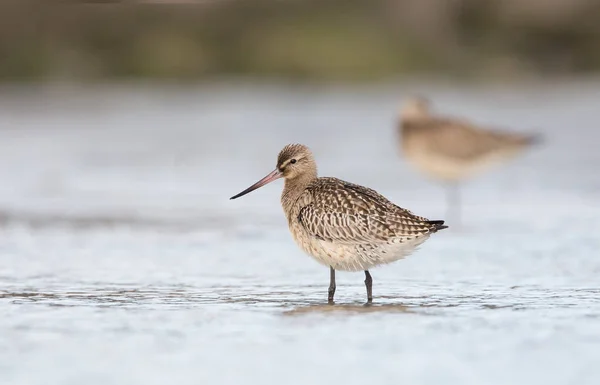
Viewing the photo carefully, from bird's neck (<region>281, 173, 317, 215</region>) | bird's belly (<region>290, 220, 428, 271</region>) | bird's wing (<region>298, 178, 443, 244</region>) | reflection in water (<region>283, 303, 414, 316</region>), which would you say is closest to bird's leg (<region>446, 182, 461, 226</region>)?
bird's neck (<region>281, 173, 317, 215</region>)

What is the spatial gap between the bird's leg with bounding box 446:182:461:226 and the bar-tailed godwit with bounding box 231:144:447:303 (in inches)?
129

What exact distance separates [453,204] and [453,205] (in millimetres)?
56

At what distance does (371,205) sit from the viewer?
7.41 m

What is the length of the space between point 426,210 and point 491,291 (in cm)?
416

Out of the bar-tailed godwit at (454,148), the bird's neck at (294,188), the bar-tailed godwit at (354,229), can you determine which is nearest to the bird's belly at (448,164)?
the bar-tailed godwit at (454,148)

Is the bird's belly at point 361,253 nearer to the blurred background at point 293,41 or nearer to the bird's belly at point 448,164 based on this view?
→ the bird's belly at point 448,164

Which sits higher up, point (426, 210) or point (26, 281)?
point (426, 210)

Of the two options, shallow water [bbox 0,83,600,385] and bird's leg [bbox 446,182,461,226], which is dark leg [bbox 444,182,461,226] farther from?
shallow water [bbox 0,83,600,385]

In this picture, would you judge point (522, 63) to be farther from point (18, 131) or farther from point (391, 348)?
point (391, 348)

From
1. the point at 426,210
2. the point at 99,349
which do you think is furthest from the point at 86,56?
the point at 99,349

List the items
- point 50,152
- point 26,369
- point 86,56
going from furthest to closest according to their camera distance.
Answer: point 86,56
point 50,152
point 26,369

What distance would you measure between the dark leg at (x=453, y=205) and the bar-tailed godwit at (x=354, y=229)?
327 centimetres

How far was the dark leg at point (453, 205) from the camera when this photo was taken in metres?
10.8

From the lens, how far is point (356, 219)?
7.30m
